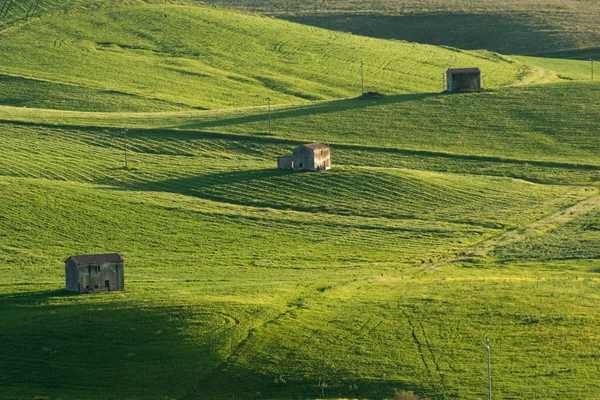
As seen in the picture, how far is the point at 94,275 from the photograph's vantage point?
71312mm

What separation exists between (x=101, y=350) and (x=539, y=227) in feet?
130

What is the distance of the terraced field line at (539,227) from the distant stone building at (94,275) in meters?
25.1

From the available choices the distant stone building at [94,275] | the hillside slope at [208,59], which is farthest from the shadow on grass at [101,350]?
the hillside slope at [208,59]

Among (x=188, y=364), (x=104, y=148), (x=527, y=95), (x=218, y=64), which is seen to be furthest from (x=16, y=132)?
(x=188, y=364)

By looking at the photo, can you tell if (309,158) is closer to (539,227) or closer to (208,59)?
(539,227)

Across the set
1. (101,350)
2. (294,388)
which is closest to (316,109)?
(101,350)

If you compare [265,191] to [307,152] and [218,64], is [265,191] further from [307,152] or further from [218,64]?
[218,64]

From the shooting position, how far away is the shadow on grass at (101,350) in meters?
57.8

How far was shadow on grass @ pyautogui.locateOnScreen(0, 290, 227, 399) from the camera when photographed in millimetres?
57750

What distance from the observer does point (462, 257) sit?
8119 centimetres

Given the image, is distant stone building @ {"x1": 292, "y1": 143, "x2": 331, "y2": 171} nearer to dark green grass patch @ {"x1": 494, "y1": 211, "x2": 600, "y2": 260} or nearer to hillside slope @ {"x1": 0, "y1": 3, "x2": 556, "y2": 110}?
dark green grass patch @ {"x1": 494, "y1": 211, "x2": 600, "y2": 260}

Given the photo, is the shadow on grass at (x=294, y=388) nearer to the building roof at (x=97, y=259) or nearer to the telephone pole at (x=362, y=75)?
the building roof at (x=97, y=259)

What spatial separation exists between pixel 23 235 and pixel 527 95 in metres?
65.8

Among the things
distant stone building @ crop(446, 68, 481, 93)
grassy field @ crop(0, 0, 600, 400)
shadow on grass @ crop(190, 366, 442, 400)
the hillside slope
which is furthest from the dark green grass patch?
the hillside slope
